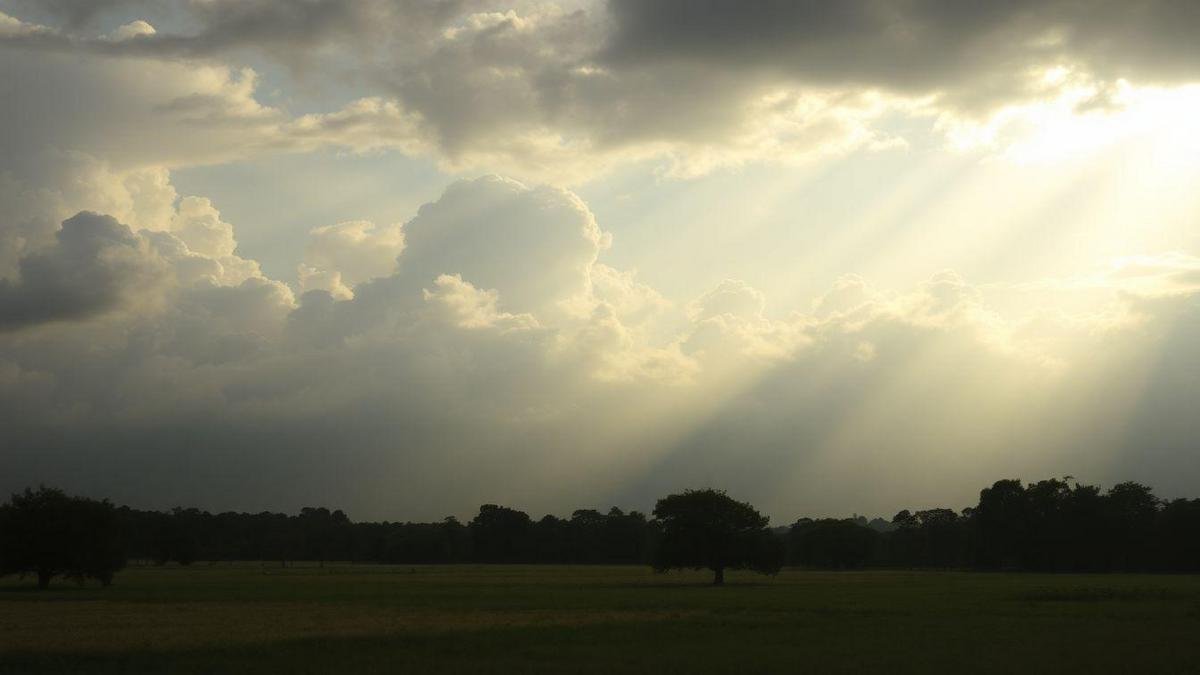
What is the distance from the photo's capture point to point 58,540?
93.5m

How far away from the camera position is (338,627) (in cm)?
4534

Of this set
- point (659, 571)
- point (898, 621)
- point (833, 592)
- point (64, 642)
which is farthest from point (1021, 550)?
point (64, 642)

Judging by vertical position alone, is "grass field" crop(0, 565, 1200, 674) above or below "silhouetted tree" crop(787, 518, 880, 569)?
below

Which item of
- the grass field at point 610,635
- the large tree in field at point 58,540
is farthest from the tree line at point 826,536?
the grass field at point 610,635

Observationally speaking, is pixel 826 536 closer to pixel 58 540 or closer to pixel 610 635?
pixel 58 540

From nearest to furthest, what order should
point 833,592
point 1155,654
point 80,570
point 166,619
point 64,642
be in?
point 1155,654
point 64,642
point 166,619
point 833,592
point 80,570

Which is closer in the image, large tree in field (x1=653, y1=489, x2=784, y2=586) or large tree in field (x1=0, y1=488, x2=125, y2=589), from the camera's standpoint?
large tree in field (x1=0, y1=488, x2=125, y2=589)

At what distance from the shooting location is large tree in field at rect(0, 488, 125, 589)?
92.8m

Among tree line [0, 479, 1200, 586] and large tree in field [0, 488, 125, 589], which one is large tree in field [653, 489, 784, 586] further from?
large tree in field [0, 488, 125, 589]

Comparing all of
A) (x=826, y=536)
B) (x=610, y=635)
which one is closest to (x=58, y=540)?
(x=610, y=635)

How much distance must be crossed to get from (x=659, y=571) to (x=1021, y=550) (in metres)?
85.7

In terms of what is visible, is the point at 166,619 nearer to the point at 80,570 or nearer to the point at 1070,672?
the point at 1070,672

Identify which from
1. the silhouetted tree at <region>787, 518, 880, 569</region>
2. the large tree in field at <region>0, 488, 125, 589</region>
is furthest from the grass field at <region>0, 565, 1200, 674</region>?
the silhouetted tree at <region>787, 518, 880, 569</region>

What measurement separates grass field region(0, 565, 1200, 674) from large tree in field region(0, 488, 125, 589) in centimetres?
2963
